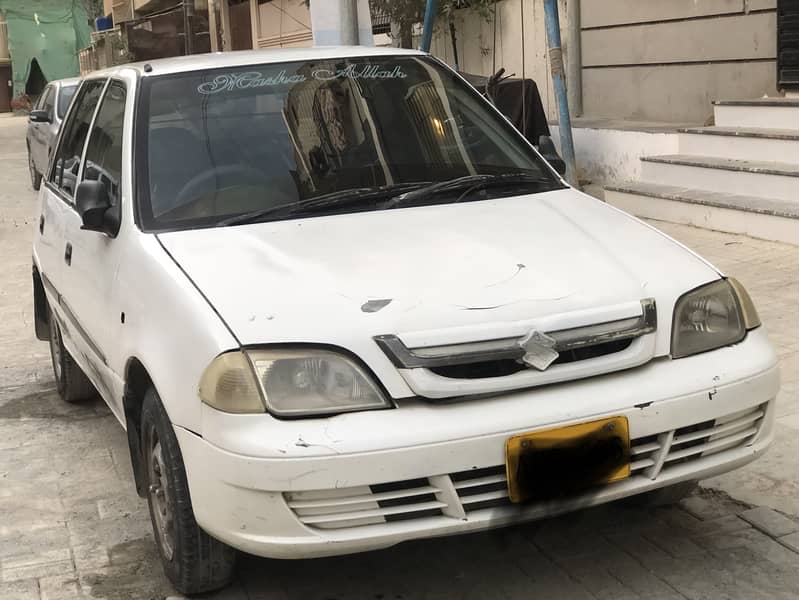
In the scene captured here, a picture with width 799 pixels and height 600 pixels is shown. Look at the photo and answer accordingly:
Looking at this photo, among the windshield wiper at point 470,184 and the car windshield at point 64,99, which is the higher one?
the car windshield at point 64,99

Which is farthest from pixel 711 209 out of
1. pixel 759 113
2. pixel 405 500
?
pixel 405 500

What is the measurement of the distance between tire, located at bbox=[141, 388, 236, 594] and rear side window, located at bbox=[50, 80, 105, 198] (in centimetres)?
186

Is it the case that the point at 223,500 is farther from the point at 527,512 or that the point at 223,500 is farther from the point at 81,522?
the point at 81,522

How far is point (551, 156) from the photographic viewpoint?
4742mm

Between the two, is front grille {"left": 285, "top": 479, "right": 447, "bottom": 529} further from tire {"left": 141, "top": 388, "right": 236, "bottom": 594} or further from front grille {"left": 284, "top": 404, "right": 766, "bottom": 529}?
tire {"left": 141, "top": 388, "right": 236, "bottom": 594}

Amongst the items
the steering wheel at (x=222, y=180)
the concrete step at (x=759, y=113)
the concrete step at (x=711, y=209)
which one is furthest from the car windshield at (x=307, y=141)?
the concrete step at (x=759, y=113)

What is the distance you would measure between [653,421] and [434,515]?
66cm

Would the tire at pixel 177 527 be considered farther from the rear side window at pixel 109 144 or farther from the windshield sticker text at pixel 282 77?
the windshield sticker text at pixel 282 77

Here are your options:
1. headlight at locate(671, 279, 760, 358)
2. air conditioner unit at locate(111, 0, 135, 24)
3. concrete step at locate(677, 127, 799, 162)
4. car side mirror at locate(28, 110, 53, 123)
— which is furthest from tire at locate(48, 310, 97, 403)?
air conditioner unit at locate(111, 0, 135, 24)

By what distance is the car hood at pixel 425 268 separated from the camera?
317cm

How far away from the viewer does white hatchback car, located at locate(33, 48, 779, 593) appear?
3039mm

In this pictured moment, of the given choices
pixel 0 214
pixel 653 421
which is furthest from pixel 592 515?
pixel 0 214

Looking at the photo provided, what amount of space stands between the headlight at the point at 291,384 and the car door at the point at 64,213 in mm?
1731

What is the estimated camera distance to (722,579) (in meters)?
3.48
